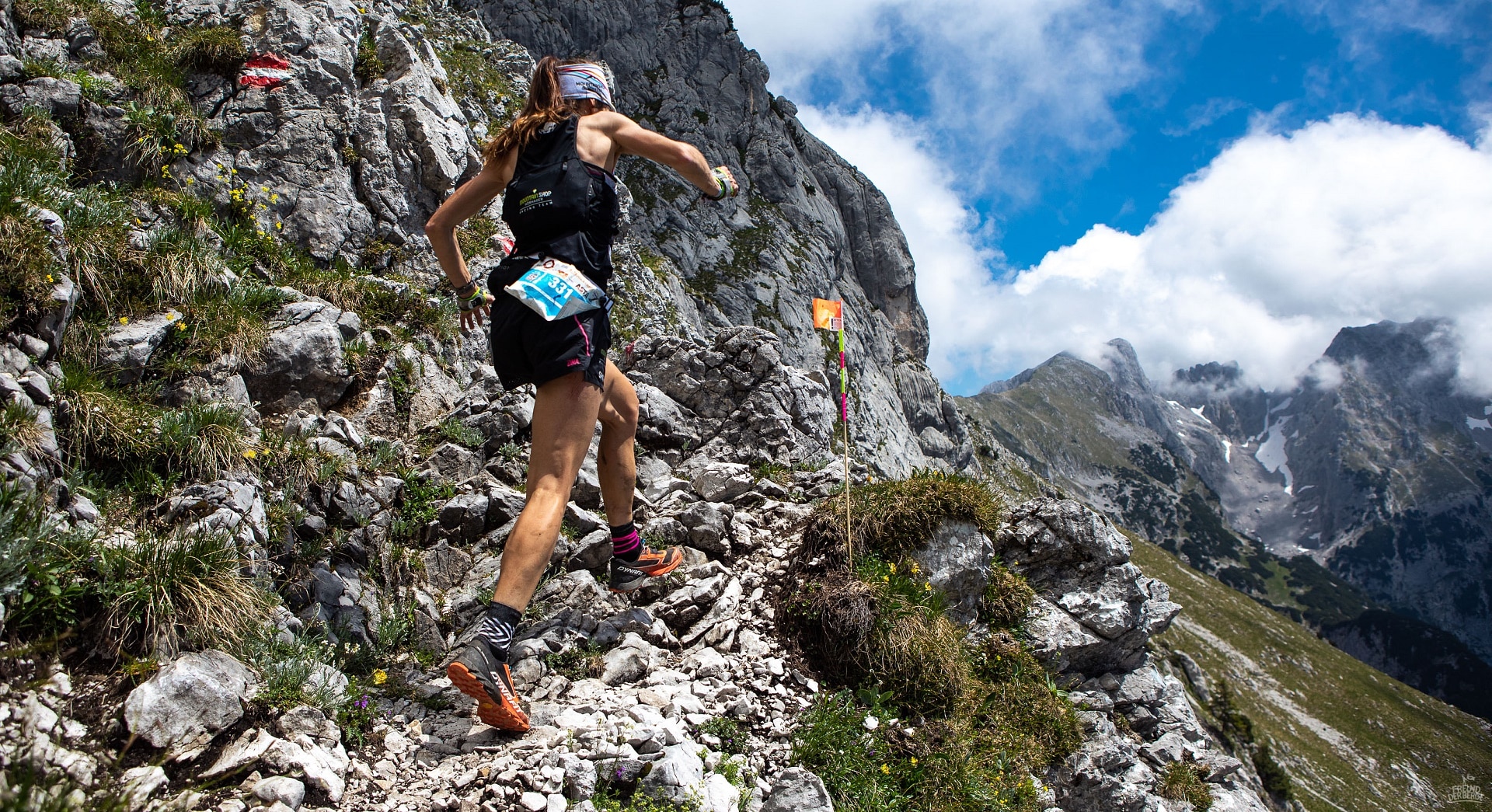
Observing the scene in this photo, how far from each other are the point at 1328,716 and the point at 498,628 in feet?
562

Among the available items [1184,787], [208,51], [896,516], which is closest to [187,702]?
[896,516]

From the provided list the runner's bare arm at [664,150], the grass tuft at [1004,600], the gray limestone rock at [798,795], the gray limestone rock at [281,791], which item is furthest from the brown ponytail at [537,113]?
the grass tuft at [1004,600]

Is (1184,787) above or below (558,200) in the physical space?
below

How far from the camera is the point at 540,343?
453 cm

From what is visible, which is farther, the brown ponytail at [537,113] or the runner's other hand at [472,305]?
the runner's other hand at [472,305]

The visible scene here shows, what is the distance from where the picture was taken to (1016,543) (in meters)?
8.65

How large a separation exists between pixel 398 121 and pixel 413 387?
6.27 metres

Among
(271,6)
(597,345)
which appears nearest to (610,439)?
(597,345)

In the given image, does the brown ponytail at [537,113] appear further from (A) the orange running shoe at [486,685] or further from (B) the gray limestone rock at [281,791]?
(B) the gray limestone rock at [281,791]

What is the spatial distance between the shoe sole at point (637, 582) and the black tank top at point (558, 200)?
2.73 meters

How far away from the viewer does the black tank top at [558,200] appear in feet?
15.4

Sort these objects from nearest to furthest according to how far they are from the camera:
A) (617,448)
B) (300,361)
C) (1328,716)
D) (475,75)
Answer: (617,448), (300,361), (475,75), (1328,716)

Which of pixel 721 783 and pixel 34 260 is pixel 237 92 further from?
pixel 721 783

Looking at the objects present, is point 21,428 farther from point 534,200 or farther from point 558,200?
point 558,200
